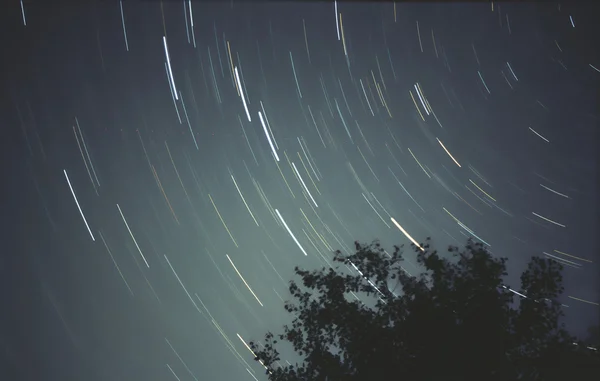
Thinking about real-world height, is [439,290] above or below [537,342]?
above

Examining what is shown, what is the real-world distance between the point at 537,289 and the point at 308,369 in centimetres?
688

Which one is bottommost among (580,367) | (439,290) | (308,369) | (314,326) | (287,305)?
(580,367)

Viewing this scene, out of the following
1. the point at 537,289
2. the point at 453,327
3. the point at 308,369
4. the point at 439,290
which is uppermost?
the point at 308,369

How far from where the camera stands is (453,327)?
32.0ft

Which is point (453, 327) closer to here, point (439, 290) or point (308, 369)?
point (439, 290)

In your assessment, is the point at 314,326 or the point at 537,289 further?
the point at 314,326

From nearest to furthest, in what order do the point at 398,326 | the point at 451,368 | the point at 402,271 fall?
1. the point at 451,368
2. the point at 398,326
3. the point at 402,271

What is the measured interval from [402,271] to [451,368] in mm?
2739

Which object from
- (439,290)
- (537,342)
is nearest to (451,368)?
(439,290)

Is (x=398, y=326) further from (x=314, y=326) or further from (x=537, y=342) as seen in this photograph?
(x=537, y=342)

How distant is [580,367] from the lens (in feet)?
31.5

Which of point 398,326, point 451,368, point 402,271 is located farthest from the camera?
point 402,271

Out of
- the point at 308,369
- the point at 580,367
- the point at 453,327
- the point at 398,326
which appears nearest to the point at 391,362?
the point at 398,326

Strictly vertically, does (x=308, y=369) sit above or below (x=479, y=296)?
above
